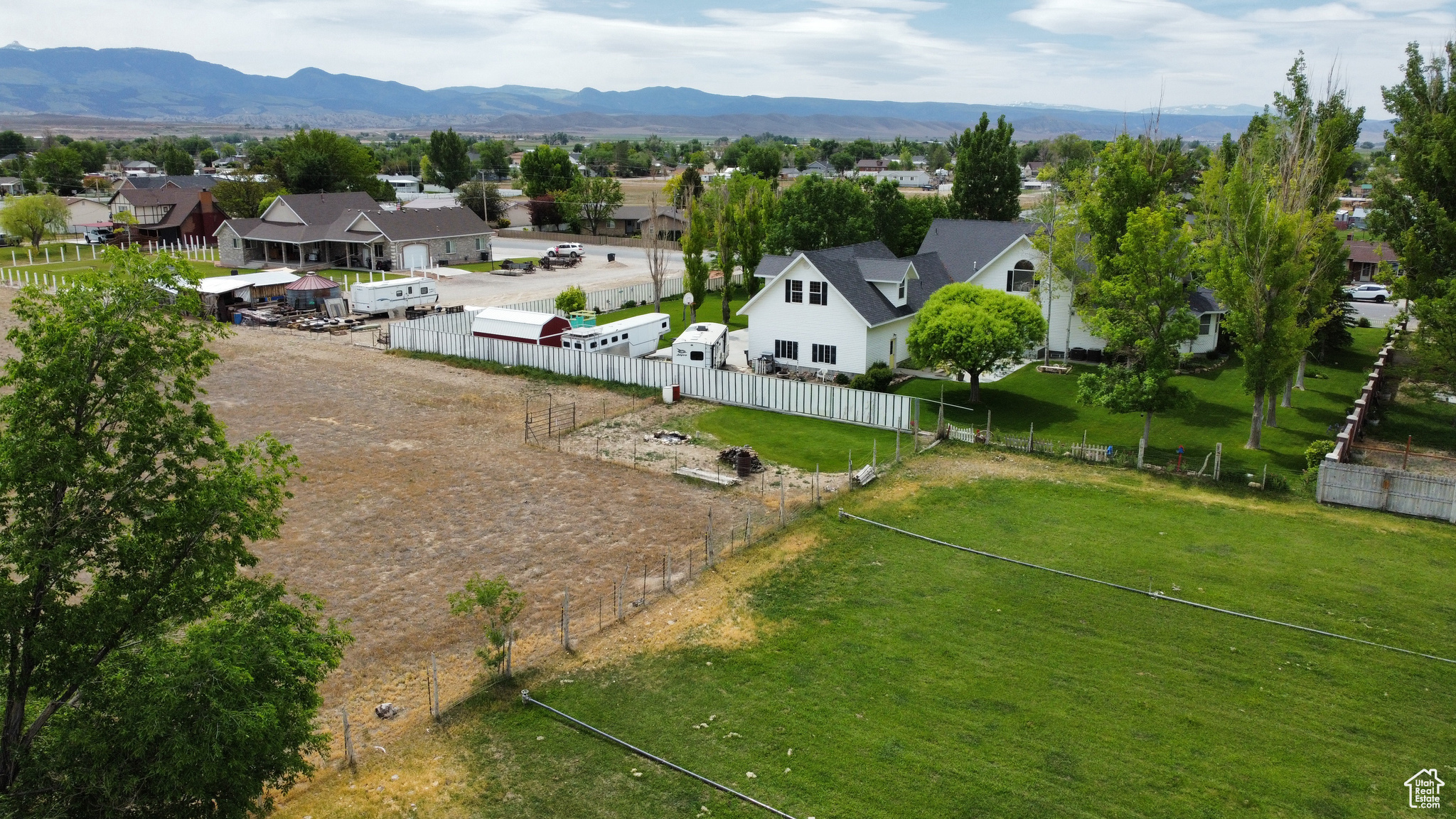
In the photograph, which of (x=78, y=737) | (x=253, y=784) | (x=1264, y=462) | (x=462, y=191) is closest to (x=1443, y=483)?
(x=1264, y=462)

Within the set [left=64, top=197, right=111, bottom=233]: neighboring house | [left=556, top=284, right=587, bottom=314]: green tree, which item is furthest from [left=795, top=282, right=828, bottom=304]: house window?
[left=64, top=197, right=111, bottom=233]: neighboring house

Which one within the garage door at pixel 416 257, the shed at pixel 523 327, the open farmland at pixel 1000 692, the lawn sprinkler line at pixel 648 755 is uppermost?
the garage door at pixel 416 257

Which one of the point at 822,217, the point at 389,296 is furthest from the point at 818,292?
the point at 389,296

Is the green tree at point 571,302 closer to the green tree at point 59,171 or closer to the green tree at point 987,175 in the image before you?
the green tree at point 987,175

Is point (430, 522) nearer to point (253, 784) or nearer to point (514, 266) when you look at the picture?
point (253, 784)

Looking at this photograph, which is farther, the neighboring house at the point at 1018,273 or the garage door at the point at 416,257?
the garage door at the point at 416,257

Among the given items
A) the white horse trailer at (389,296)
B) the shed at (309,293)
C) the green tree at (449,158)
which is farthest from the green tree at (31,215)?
the green tree at (449,158)
